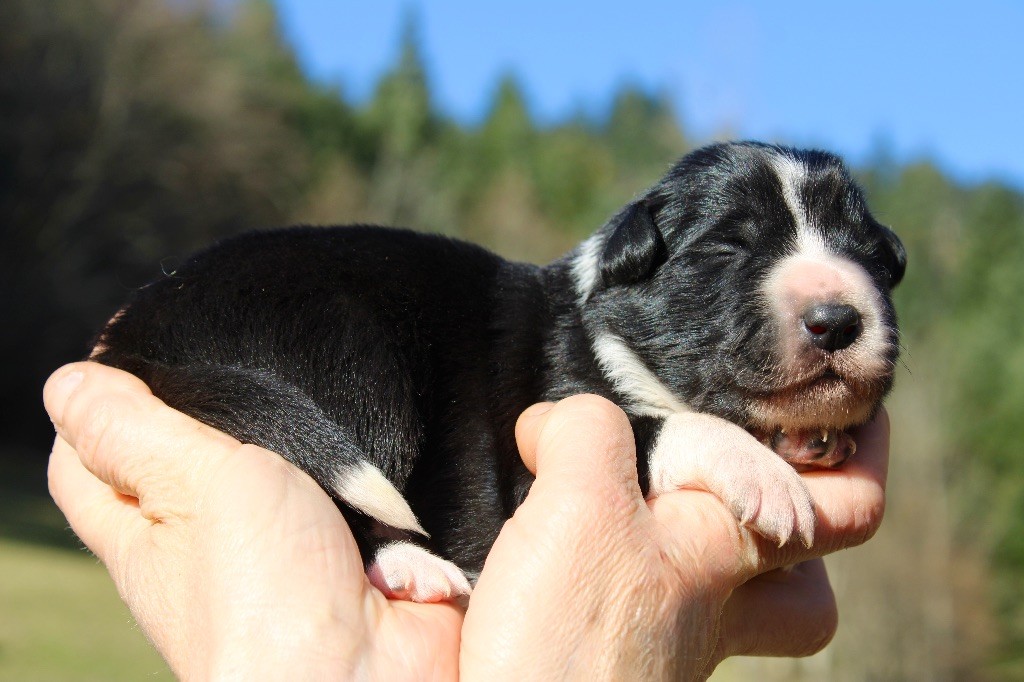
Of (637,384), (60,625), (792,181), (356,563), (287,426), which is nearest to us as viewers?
(356,563)

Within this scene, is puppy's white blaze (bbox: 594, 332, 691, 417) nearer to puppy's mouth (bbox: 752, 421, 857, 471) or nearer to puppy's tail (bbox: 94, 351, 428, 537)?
puppy's mouth (bbox: 752, 421, 857, 471)

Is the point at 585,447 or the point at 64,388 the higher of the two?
the point at 64,388

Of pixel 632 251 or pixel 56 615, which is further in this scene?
pixel 56 615

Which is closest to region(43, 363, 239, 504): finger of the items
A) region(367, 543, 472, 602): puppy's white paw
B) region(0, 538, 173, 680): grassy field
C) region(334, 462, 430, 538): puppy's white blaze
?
region(334, 462, 430, 538): puppy's white blaze

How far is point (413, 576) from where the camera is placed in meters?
2.83

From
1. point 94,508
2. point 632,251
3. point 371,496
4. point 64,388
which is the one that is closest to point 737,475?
point 632,251

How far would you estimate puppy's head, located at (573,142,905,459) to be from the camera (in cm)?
300

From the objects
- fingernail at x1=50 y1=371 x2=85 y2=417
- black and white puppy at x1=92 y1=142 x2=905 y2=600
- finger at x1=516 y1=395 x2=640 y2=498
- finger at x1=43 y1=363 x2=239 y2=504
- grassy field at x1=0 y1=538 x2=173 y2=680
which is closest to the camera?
finger at x1=516 y1=395 x2=640 y2=498

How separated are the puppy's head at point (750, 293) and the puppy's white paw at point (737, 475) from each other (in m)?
0.20

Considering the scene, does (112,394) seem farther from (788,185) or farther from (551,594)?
(788,185)

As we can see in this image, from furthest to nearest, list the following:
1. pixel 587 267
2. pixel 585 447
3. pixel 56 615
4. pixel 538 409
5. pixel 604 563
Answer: pixel 56 615
pixel 587 267
pixel 538 409
pixel 585 447
pixel 604 563

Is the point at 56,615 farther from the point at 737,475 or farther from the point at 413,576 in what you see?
the point at 737,475

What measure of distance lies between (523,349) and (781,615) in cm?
136

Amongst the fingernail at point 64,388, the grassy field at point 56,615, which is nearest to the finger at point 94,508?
the fingernail at point 64,388
